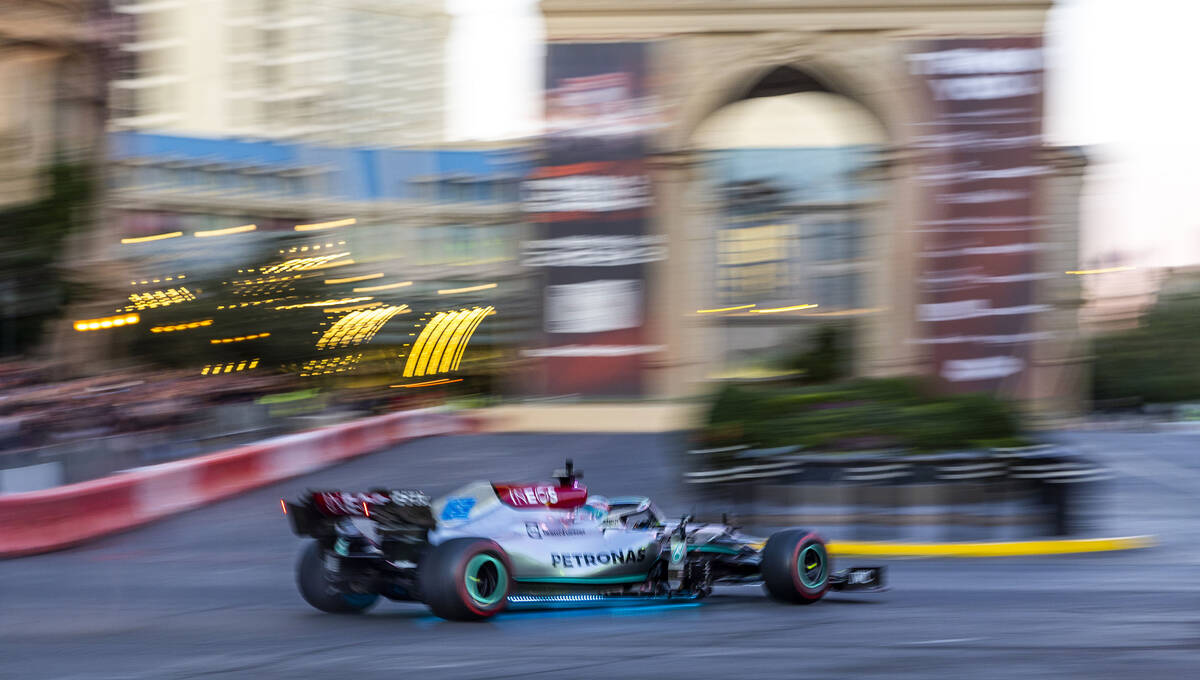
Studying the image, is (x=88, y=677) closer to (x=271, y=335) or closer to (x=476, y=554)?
(x=476, y=554)

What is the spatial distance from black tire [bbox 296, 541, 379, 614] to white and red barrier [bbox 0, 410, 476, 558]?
5392mm

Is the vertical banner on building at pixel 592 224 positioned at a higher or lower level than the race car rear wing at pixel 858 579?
higher

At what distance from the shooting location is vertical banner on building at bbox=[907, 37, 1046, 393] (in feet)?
119

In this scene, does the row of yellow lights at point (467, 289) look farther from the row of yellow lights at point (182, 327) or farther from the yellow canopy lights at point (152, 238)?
the row of yellow lights at point (182, 327)

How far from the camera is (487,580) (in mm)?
8367

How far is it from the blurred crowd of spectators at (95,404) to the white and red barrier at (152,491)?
92 centimetres

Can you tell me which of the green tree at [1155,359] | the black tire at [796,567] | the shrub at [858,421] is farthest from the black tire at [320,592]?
the green tree at [1155,359]

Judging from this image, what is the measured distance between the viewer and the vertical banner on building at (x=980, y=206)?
3638 centimetres

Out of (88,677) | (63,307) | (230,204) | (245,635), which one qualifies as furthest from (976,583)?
(230,204)

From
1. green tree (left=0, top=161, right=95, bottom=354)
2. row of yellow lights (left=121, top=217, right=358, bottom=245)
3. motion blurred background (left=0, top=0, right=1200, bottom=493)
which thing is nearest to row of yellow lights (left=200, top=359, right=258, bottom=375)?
motion blurred background (left=0, top=0, right=1200, bottom=493)

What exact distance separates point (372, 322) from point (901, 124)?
133 feet

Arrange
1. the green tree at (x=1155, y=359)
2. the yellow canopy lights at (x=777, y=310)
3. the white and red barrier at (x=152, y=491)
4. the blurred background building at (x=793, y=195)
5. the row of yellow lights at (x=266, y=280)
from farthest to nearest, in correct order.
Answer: the green tree at (x=1155, y=359), the row of yellow lights at (x=266, y=280), the yellow canopy lights at (x=777, y=310), the blurred background building at (x=793, y=195), the white and red barrier at (x=152, y=491)

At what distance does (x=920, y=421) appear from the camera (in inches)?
565

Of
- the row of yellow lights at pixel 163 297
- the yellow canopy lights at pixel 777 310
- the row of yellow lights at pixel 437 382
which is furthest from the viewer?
the row of yellow lights at pixel 437 382
